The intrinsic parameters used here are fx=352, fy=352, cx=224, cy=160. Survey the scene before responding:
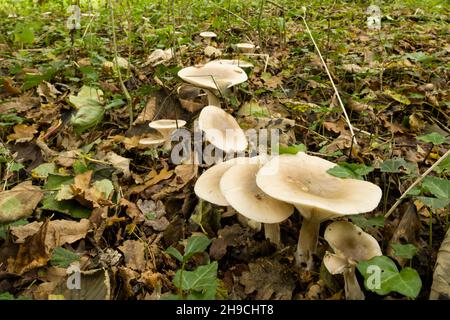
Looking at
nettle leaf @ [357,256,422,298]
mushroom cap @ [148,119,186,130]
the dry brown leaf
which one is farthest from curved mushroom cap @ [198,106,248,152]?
the dry brown leaf

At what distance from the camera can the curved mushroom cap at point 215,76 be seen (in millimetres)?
3158

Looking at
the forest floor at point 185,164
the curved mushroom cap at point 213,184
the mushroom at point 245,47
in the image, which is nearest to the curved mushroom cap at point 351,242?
the forest floor at point 185,164

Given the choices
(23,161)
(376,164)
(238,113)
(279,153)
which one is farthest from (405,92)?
(23,161)

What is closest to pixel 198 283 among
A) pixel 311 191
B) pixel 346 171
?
pixel 311 191

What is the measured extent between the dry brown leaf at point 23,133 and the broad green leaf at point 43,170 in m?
0.63

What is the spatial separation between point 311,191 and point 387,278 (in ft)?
1.86

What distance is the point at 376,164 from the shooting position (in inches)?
103

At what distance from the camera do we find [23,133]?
11.5 feet

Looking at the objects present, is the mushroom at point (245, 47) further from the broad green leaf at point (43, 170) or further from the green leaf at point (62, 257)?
the green leaf at point (62, 257)

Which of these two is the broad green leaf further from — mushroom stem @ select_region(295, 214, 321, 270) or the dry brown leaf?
mushroom stem @ select_region(295, 214, 321, 270)

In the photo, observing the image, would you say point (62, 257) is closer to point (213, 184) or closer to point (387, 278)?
point (213, 184)

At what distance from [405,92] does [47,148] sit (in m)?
3.61

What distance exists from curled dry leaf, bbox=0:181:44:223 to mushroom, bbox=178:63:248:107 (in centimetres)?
155
